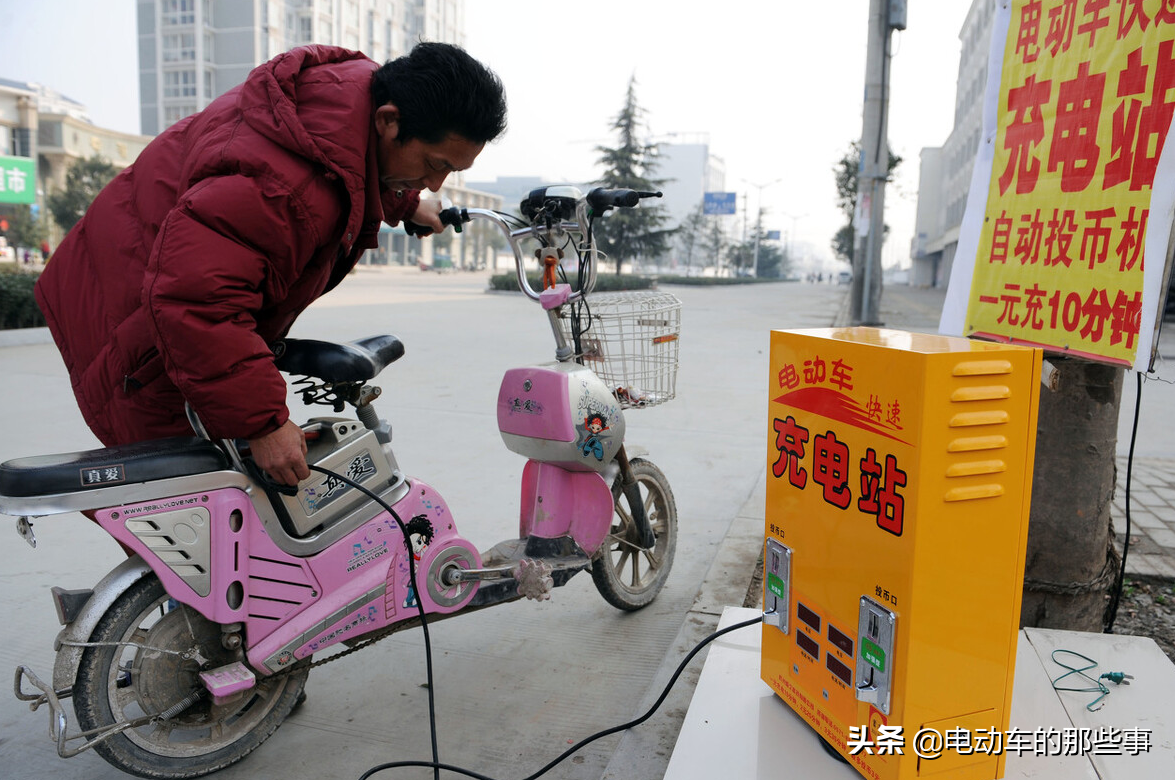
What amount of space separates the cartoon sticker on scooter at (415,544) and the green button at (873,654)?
121cm

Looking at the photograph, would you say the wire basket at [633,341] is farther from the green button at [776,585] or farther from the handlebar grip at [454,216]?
the green button at [776,585]

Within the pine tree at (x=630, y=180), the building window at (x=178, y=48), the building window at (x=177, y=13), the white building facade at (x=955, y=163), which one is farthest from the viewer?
the building window at (x=178, y=48)

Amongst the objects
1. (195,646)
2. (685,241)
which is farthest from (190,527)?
(685,241)

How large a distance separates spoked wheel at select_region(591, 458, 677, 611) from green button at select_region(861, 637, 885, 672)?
4.31ft

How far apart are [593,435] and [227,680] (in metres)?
1.25

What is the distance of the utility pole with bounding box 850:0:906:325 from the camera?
1073cm

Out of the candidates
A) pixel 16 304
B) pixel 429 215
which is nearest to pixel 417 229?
pixel 429 215

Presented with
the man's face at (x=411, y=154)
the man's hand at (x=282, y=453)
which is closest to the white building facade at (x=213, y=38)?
the man's face at (x=411, y=154)

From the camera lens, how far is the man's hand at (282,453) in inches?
68.8

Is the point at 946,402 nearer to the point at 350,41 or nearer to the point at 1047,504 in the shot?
the point at 1047,504

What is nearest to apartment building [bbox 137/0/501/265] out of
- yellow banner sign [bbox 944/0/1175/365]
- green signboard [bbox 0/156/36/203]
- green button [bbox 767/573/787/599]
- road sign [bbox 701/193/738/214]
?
road sign [bbox 701/193/738/214]

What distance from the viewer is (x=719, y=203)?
5078cm

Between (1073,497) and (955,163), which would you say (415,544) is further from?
(955,163)

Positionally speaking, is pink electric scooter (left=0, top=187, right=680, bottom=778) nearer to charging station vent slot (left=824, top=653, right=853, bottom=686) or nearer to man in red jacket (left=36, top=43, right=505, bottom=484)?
man in red jacket (left=36, top=43, right=505, bottom=484)
